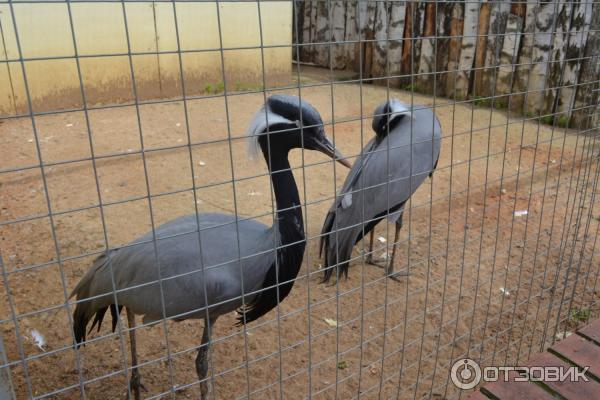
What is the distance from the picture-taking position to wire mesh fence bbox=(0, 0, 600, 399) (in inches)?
79.0

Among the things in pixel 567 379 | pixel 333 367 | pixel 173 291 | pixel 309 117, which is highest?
pixel 309 117

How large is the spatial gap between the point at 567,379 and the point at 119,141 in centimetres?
504

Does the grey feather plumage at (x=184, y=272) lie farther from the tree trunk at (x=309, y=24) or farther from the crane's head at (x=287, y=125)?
the tree trunk at (x=309, y=24)

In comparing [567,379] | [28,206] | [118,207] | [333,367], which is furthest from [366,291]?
[28,206]

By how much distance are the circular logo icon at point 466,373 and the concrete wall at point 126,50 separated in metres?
3.96

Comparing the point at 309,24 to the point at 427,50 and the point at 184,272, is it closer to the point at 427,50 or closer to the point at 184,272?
the point at 427,50

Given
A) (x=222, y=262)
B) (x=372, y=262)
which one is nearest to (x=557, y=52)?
(x=372, y=262)

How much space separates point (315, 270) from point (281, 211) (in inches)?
72.1

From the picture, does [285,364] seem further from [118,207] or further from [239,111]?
[239,111]

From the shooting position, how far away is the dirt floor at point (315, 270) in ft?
7.75

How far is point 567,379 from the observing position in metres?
2.31

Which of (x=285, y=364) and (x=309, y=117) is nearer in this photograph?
(x=309, y=117)

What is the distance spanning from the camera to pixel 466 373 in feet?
8.68

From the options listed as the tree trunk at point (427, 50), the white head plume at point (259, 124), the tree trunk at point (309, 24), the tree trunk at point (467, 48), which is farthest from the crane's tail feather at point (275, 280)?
the tree trunk at point (309, 24)
